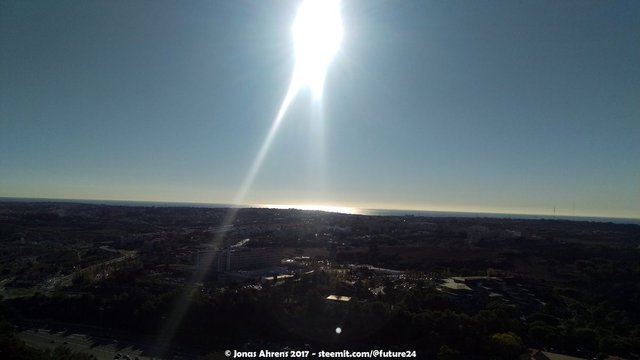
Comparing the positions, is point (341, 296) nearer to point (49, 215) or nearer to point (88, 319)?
point (88, 319)

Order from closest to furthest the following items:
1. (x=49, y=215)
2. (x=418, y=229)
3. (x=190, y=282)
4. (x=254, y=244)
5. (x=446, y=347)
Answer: (x=446, y=347), (x=190, y=282), (x=254, y=244), (x=418, y=229), (x=49, y=215)

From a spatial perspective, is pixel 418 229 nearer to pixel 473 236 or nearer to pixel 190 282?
pixel 473 236

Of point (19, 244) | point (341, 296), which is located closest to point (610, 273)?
point (341, 296)

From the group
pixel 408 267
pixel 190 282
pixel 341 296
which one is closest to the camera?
pixel 341 296

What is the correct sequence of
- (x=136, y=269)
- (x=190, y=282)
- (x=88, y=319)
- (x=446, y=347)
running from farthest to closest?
(x=136, y=269)
(x=190, y=282)
(x=88, y=319)
(x=446, y=347)

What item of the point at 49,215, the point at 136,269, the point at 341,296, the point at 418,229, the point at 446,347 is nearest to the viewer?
the point at 446,347

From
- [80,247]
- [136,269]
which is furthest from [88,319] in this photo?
[80,247]

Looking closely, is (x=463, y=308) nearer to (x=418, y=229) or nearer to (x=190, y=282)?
(x=190, y=282)

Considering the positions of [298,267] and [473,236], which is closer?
[298,267]

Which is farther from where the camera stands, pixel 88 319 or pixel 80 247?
pixel 80 247
